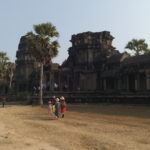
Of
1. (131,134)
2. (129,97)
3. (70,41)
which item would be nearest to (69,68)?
A: (70,41)

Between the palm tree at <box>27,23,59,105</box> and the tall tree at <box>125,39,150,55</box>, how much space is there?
27.3 metres

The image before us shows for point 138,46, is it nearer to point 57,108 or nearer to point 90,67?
point 90,67

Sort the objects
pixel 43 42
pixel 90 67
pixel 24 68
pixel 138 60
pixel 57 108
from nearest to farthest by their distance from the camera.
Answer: pixel 57 108, pixel 43 42, pixel 138 60, pixel 90 67, pixel 24 68

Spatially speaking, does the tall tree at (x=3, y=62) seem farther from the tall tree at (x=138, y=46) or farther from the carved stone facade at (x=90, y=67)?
the tall tree at (x=138, y=46)

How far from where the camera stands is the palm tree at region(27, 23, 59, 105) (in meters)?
41.3

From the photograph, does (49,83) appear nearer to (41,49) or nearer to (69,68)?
(69,68)

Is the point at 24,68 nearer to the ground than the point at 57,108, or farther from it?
farther from it

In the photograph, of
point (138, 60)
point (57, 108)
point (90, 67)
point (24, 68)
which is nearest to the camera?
point (57, 108)

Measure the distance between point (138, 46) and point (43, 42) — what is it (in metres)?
29.8

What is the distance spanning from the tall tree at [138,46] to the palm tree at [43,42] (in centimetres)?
2727

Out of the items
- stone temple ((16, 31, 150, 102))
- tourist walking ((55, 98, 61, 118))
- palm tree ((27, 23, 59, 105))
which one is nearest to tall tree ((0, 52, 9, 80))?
stone temple ((16, 31, 150, 102))

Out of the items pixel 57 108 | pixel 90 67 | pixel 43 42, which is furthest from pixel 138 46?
pixel 57 108

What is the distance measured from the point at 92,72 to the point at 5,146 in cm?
4800

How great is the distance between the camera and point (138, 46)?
64.8m
